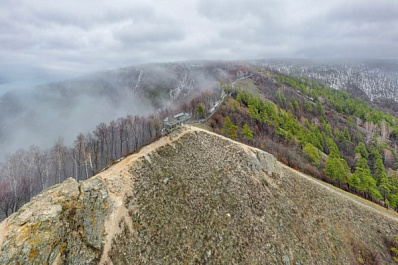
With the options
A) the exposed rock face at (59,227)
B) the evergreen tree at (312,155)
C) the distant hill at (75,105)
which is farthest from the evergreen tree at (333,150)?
the exposed rock face at (59,227)

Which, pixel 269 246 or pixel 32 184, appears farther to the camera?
pixel 32 184

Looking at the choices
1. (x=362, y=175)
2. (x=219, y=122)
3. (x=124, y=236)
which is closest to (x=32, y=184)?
(x=124, y=236)

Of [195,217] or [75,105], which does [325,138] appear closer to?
[195,217]

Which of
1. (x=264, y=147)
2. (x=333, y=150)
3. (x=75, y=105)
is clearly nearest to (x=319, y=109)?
(x=333, y=150)

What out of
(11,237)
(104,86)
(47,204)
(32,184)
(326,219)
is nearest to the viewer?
(11,237)

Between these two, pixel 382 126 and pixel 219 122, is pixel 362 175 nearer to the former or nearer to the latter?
pixel 219 122

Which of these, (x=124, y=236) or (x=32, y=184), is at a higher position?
(x=124, y=236)
